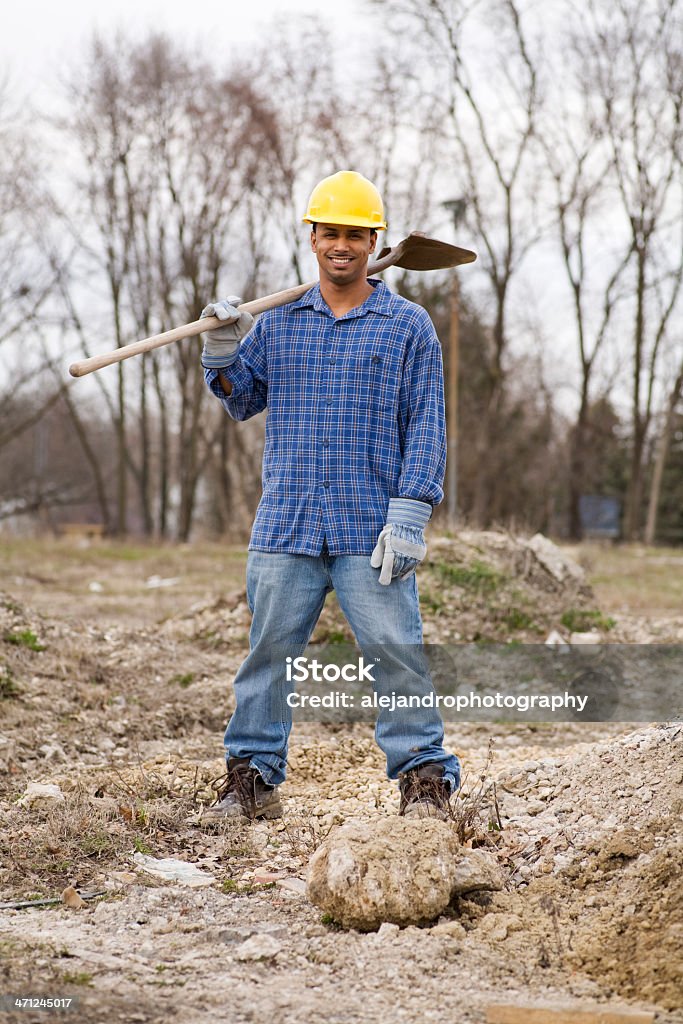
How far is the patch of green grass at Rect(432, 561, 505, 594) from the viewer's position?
345 inches

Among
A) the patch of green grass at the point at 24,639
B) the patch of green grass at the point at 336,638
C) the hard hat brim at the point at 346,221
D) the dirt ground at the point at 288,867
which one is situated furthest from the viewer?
the patch of green grass at the point at 336,638

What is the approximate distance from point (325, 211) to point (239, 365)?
1.96 feet

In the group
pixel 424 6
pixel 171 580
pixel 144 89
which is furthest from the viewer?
pixel 144 89

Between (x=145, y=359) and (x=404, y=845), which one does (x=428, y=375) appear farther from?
(x=145, y=359)

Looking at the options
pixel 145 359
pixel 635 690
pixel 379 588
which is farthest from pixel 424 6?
pixel 379 588

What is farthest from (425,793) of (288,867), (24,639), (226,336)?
(24,639)

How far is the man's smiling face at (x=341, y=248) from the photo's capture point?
389cm

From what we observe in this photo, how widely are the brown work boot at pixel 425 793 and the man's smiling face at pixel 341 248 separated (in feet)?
5.53

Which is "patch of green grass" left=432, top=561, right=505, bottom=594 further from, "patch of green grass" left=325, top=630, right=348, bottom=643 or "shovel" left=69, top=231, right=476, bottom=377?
"shovel" left=69, top=231, right=476, bottom=377

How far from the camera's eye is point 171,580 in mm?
13648

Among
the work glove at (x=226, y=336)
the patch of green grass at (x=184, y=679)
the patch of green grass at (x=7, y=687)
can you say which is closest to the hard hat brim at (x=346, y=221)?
the work glove at (x=226, y=336)

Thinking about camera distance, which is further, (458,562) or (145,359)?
(145,359)

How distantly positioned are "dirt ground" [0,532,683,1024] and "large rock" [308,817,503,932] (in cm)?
6

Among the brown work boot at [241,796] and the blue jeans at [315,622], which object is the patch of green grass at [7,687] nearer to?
the brown work boot at [241,796]
